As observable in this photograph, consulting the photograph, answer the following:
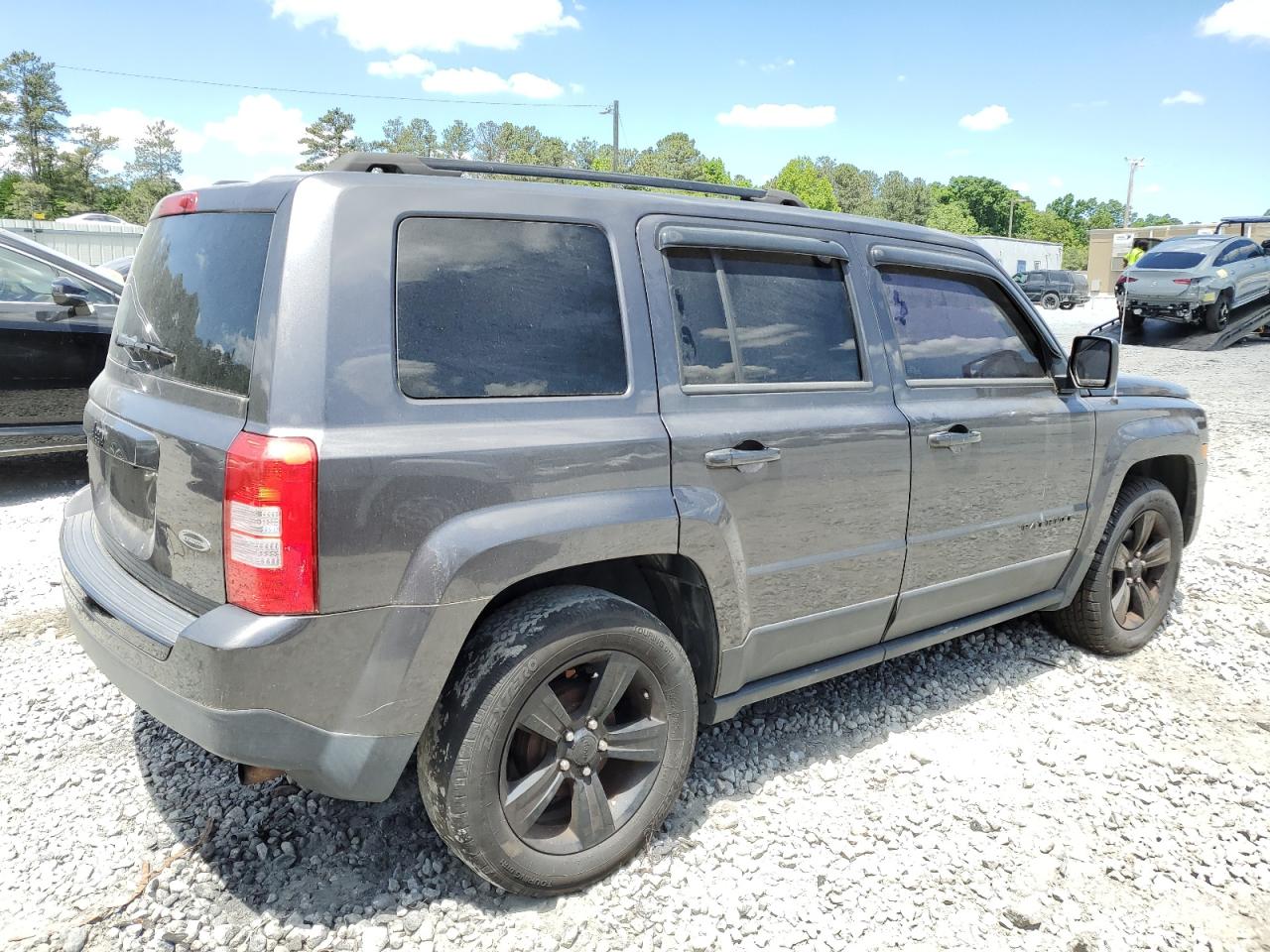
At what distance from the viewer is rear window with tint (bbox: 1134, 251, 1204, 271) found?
17.1 m

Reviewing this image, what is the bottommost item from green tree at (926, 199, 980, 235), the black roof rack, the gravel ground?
the gravel ground

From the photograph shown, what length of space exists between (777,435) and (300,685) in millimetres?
1544

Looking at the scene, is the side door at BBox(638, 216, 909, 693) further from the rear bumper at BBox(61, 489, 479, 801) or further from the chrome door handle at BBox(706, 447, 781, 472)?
the rear bumper at BBox(61, 489, 479, 801)

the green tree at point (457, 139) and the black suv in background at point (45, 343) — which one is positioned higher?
the green tree at point (457, 139)

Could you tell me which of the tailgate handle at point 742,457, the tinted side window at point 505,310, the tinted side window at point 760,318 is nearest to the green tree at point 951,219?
the tinted side window at point 760,318

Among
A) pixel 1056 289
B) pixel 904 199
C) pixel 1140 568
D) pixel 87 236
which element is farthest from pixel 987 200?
pixel 1140 568

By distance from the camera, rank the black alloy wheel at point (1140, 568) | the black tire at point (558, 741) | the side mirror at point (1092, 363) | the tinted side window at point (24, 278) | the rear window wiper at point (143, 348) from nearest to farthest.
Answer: the black tire at point (558, 741) → the rear window wiper at point (143, 348) → the side mirror at point (1092, 363) → the black alloy wheel at point (1140, 568) → the tinted side window at point (24, 278)

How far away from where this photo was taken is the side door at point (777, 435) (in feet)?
8.91

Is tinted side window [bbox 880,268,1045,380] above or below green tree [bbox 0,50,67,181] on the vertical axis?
below

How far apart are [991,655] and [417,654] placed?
10.2 feet

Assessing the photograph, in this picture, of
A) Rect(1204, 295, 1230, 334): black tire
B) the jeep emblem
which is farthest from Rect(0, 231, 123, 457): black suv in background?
Rect(1204, 295, 1230, 334): black tire

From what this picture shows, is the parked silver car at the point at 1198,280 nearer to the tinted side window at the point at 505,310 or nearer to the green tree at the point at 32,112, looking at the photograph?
the tinted side window at the point at 505,310

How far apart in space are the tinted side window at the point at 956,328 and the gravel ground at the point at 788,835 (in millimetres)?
1406

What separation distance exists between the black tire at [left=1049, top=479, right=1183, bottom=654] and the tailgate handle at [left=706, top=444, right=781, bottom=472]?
2.18 m
